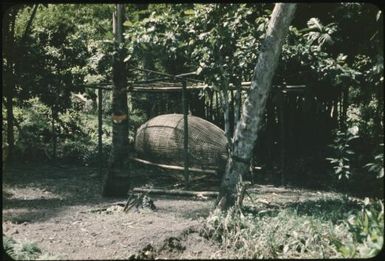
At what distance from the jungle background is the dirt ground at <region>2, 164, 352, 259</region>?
0.04m

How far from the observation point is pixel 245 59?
9289 mm

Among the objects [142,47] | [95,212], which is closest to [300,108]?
[142,47]

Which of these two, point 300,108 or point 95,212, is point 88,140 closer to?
point 300,108

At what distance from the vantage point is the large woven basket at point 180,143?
1213 centimetres

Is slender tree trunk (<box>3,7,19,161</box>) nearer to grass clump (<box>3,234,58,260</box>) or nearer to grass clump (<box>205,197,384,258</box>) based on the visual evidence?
grass clump (<box>3,234,58,260</box>)

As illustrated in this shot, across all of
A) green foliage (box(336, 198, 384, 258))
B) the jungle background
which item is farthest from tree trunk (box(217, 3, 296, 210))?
green foliage (box(336, 198, 384, 258))

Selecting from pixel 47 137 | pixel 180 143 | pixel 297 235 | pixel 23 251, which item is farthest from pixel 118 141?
pixel 47 137

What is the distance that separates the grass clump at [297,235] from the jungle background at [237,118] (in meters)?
0.02

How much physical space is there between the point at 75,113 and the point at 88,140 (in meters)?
0.95

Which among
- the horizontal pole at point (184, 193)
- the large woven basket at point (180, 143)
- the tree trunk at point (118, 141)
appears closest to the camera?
the tree trunk at point (118, 141)

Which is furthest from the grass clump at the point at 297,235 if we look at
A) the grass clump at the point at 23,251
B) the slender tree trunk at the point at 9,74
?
the slender tree trunk at the point at 9,74

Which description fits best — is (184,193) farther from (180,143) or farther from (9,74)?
(9,74)

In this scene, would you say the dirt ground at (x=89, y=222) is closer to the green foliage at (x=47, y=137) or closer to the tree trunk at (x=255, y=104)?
the tree trunk at (x=255, y=104)

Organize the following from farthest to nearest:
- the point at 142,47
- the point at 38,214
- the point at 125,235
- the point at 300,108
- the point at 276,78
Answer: the point at 300,108, the point at 276,78, the point at 142,47, the point at 38,214, the point at 125,235
